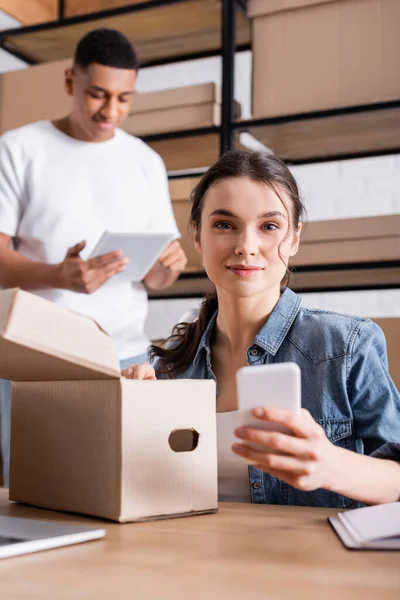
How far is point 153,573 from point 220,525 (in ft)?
0.62

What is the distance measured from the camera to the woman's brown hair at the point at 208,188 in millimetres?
1230

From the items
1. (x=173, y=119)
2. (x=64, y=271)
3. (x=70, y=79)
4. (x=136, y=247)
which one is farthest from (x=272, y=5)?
(x=64, y=271)

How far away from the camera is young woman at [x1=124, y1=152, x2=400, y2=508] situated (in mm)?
1020

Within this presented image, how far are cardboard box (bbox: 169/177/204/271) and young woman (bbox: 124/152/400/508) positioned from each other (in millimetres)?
916

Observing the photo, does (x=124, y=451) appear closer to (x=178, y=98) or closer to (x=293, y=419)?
(x=293, y=419)

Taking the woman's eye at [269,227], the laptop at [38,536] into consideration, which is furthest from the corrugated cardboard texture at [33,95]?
the laptop at [38,536]

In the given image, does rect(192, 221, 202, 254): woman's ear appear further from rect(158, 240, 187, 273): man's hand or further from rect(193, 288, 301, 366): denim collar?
rect(158, 240, 187, 273): man's hand

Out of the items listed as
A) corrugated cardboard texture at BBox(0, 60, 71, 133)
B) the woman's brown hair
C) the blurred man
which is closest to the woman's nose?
the woman's brown hair

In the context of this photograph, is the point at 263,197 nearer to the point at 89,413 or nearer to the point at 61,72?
the point at 89,413

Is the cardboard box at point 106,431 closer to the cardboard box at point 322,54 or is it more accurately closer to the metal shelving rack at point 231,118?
the metal shelving rack at point 231,118

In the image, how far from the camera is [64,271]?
5.47 ft

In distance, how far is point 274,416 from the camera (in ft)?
2.07

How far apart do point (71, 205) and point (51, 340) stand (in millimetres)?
1252

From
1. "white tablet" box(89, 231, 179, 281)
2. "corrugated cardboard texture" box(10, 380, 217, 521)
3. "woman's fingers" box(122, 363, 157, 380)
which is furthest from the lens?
"white tablet" box(89, 231, 179, 281)
